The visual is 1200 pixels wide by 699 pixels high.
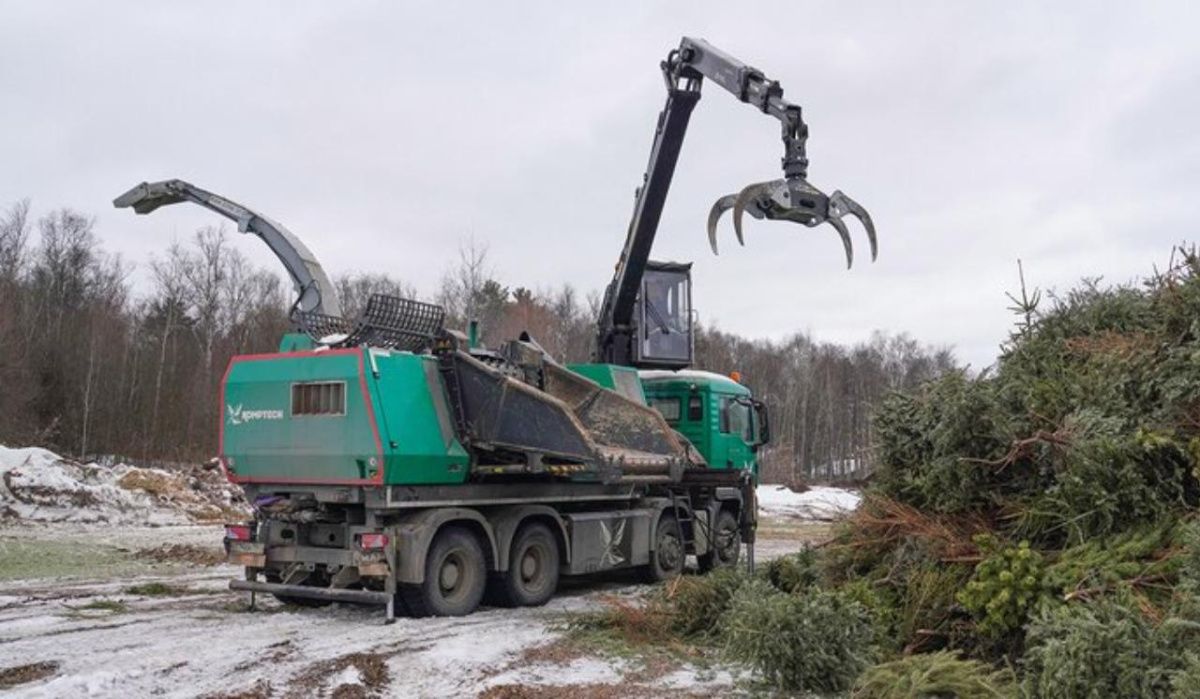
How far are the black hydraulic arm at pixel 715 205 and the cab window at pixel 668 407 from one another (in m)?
0.75

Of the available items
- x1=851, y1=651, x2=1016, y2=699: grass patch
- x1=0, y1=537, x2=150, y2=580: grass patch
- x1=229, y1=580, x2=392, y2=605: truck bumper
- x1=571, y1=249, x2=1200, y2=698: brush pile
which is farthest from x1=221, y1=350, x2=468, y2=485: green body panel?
x1=851, y1=651, x2=1016, y2=699: grass patch

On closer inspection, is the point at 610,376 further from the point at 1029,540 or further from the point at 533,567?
the point at 1029,540

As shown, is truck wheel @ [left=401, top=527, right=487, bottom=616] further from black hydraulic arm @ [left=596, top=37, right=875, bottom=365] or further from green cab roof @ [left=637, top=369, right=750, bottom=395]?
green cab roof @ [left=637, top=369, right=750, bottom=395]

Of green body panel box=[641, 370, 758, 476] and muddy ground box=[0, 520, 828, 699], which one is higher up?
green body panel box=[641, 370, 758, 476]

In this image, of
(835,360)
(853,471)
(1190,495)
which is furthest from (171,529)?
(835,360)

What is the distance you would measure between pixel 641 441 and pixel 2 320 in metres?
40.4

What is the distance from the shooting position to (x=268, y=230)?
13.5 metres

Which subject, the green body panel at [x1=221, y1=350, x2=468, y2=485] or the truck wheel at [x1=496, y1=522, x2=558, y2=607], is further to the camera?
the truck wheel at [x1=496, y1=522, x2=558, y2=607]

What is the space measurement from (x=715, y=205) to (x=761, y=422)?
6.06 m

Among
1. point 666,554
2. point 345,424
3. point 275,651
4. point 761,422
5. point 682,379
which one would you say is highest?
point 682,379

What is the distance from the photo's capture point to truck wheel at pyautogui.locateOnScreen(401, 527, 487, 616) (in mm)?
10031

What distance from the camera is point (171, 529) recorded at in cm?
2142

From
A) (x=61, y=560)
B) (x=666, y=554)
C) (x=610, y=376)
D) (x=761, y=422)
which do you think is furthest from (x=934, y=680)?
(x=61, y=560)

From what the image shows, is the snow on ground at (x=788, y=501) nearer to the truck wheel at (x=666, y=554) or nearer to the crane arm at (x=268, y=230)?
the truck wheel at (x=666, y=554)
